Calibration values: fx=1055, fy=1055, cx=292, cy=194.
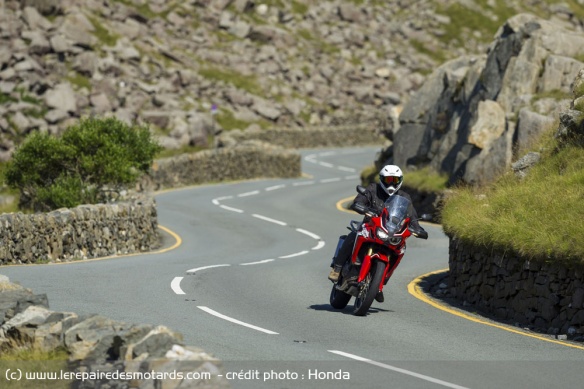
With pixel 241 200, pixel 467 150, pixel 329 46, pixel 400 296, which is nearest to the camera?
pixel 400 296

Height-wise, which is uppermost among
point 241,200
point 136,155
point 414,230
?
point 414,230

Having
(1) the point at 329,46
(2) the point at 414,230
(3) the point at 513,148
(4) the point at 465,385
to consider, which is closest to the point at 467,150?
(3) the point at 513,148

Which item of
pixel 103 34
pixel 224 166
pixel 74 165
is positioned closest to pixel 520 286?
pixel 74 165

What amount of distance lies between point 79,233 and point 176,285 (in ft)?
25.5

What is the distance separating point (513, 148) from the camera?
34531 mm

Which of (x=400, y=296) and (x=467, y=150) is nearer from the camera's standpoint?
(x=400, y=296)

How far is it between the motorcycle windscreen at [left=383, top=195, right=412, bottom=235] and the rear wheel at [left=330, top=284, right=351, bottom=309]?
5.05 ft

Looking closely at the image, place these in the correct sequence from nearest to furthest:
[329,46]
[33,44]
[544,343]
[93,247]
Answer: [544,343]
[93,247]
[33,44]
[329,46]

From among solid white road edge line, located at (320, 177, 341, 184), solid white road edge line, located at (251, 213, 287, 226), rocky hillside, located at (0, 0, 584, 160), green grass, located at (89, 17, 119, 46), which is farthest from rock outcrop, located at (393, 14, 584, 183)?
green grass, located at (89, 17, 119, 46)

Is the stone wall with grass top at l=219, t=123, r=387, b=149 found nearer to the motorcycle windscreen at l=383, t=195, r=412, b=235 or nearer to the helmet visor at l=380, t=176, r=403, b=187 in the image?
the helmet visor at l=380, t=176, r=403, b=187

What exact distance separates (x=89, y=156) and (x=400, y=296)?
17527mm

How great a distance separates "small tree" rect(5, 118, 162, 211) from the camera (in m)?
34.3

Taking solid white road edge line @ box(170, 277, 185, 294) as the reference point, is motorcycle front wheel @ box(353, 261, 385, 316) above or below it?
above

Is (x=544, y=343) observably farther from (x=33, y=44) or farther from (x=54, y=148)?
(x=33, y=44)
